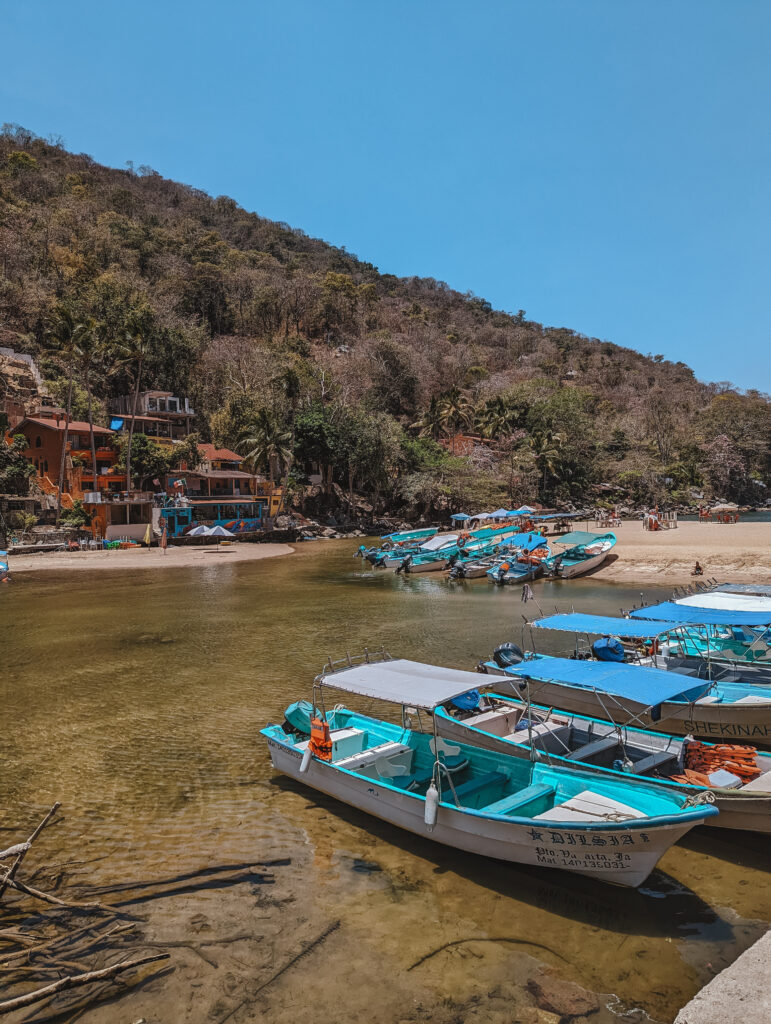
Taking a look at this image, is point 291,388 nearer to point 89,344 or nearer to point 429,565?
point 89,344

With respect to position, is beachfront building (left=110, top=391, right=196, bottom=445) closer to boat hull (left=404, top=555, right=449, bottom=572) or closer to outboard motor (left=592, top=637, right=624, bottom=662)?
boat hull (left=404, top=555, right=449, bottom=572)

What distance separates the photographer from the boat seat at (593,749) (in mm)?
10039

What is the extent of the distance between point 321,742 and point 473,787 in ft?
8.45

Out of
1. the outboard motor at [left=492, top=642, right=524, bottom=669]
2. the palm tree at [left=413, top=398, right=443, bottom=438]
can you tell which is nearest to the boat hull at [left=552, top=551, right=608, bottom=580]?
the outboard motor at [left=492, top=642, right=524, bottom=669]

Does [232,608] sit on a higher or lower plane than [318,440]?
lower

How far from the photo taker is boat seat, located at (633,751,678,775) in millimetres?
9547

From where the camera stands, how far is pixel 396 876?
8250mm

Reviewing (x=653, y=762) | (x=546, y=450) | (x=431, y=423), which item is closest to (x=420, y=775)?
(x=653, y=762)

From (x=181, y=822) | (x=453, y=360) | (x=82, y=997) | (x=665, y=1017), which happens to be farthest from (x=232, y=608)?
(x=453, y=360)

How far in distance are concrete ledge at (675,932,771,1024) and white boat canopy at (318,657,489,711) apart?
4.30 metres

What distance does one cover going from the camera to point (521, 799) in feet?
27.6

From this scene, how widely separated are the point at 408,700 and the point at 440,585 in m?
26.6

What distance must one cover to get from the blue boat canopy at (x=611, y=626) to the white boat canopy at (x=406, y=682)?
15.4 feet

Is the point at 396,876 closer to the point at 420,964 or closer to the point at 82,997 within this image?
the point at 420,964
